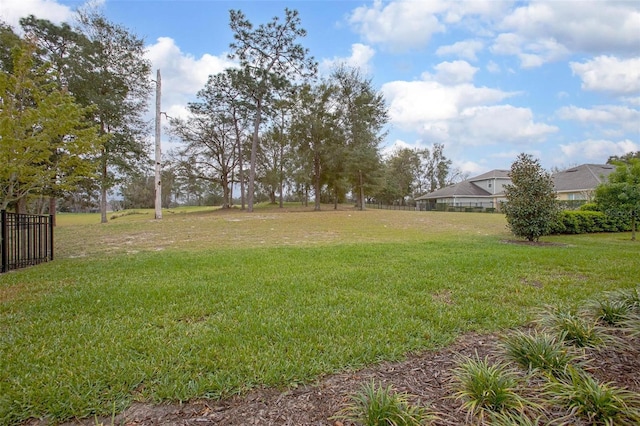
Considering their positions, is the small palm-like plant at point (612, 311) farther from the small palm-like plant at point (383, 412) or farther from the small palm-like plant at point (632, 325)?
the small palm-like plant at point (383, 412)

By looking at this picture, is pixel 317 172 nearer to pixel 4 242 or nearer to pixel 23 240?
pixel 23 240

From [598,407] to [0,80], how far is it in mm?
7892

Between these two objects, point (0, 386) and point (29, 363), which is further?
point (29, 363)

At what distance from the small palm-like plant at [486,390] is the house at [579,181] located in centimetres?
2932

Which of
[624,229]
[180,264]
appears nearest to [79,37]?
[180,264]

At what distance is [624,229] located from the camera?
534 inches

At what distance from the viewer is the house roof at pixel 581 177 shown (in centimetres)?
2588

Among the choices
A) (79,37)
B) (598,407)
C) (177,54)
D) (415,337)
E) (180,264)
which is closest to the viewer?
(598,407)

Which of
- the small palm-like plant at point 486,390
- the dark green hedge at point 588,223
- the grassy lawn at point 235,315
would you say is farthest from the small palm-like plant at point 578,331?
the dark green hedge at point 588,223

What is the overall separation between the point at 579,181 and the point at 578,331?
1246 inches

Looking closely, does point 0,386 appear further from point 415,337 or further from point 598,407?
point 598,407

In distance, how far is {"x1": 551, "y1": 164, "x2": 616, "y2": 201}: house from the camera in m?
25.7

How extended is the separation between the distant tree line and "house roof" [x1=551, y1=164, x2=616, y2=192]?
15.5 metres

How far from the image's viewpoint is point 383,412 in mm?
1675
